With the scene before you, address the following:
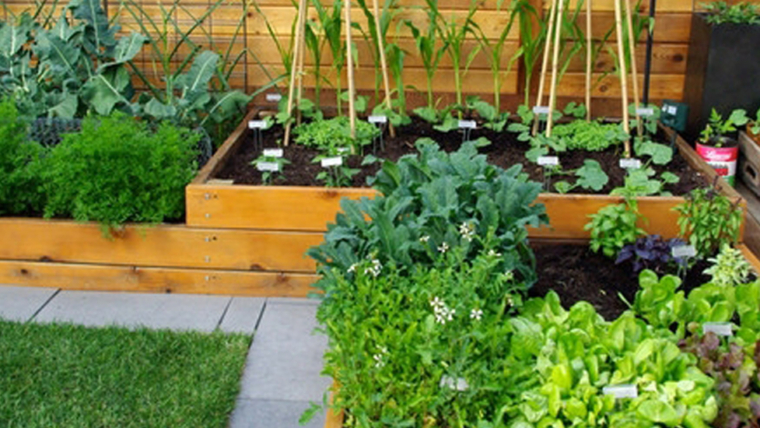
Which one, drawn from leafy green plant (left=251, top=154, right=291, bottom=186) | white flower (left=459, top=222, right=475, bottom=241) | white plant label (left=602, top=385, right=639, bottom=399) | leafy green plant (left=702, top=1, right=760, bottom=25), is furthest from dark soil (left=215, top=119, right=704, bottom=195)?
white plant label (left=602, top=385, right=639, bottom=399)

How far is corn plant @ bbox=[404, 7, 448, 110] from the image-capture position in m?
4.54

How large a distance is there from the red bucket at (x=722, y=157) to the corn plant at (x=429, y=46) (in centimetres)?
129

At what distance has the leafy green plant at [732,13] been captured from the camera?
4504mm

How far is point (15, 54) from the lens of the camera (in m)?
4.64

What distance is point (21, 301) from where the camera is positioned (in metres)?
3.90

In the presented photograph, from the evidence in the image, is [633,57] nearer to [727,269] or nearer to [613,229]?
[613,229]

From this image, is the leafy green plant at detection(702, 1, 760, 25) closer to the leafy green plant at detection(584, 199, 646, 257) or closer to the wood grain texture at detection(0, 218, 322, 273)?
the leafy green plant at detection(584, 199, 646, 257)

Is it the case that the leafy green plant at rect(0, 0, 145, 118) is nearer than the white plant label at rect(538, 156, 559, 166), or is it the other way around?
the white plant label at rect(538, 156, 559, 166)

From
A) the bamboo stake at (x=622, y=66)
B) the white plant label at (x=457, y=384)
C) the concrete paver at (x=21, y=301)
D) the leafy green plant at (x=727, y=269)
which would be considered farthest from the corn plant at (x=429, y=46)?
the white plant label at (x=457, y=384)

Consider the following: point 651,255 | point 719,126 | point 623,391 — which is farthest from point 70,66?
point 623,391

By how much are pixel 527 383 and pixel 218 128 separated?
2688 millimetres

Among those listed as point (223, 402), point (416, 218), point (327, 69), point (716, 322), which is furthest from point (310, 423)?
point (327, 69)

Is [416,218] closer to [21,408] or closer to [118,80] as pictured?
[21,408]

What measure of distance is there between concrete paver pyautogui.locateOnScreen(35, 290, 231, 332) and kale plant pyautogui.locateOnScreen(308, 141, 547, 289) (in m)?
0.81
